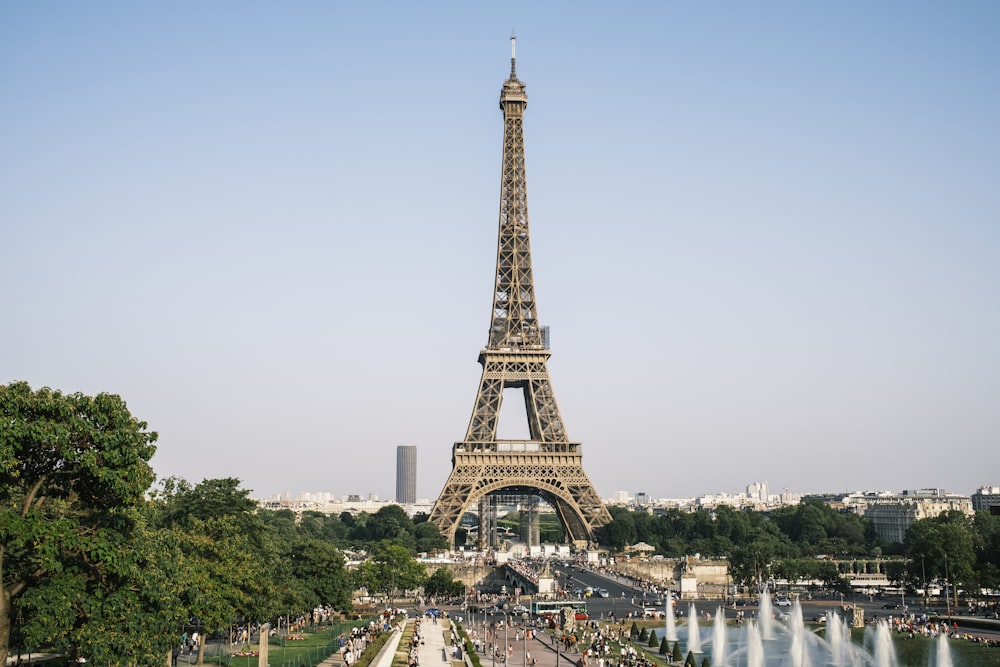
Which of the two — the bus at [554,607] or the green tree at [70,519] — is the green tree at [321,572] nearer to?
the bus at [554,607]

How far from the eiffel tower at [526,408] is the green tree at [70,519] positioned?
263ft

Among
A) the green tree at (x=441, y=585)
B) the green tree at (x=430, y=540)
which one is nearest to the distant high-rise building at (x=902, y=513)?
the green tree at (x=430, y=540)

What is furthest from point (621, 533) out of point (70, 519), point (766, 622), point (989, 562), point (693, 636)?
point (70, 519)

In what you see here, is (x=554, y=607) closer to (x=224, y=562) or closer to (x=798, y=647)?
(x=798, y=647)

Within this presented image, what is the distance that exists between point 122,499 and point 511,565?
3292 inches

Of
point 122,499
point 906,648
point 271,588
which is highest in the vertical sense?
point 122,499

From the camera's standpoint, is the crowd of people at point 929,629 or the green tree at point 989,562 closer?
the crowd of people at point 929,629

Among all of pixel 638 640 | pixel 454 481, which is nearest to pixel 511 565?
pixel 454 481

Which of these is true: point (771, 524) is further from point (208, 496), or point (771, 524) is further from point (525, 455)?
point (208, 496)

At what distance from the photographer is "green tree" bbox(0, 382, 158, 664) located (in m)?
29.5

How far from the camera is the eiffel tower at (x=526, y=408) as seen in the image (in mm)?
111688

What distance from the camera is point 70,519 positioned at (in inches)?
1214

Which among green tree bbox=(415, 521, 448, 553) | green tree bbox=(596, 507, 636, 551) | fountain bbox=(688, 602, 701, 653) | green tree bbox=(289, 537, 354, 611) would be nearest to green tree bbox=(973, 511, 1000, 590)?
fountain bbox=(688, 602, 701, 653)

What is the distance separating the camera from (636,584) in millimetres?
102812
